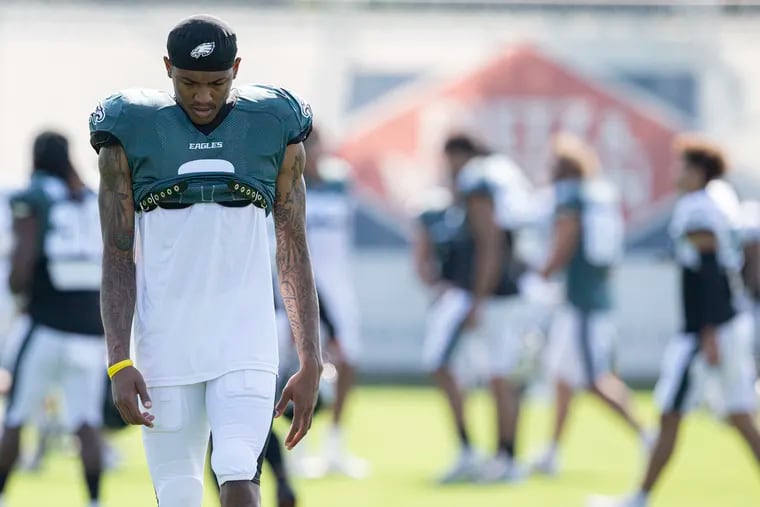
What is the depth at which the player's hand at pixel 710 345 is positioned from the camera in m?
8.09

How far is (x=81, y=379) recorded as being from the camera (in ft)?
26.0

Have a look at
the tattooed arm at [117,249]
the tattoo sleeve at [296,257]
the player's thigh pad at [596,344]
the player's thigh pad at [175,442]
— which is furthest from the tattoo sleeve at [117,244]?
the player's thigh pad at [596,344]

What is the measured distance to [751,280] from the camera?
618 inches

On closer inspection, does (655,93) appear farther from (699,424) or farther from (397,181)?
(699,424)

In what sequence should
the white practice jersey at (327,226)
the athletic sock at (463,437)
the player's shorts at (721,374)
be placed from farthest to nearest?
the white practice jersey at (327,226), the athletic sock at (463,437), the player's shorts at (721,374)

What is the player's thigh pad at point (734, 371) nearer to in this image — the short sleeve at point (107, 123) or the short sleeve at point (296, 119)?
the short sleeve at point (296, 119)

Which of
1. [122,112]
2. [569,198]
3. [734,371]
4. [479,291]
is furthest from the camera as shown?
[569,198]

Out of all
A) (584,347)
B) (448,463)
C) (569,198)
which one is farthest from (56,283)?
(448,463)

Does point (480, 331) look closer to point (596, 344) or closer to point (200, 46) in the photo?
point (596, 344)

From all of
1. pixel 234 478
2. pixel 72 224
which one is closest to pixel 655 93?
pixel 72 224

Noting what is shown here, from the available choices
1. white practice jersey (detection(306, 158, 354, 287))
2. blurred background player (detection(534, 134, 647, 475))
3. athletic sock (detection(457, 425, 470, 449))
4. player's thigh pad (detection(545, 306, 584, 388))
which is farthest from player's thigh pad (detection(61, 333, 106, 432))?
player's thigh pad (detection(545, 306, 584, 388))

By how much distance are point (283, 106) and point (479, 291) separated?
18.2 feet

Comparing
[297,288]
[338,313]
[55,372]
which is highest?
[297,288]

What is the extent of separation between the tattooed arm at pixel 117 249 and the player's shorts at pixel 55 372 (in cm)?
309
